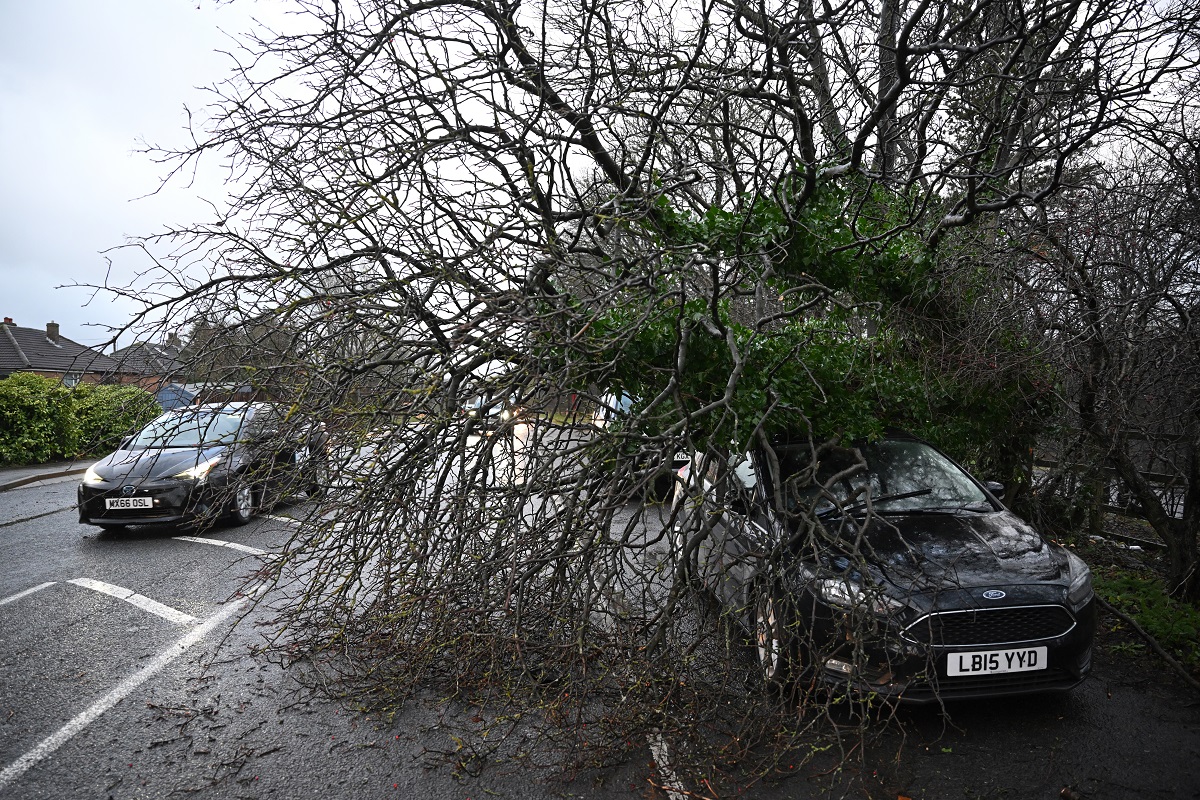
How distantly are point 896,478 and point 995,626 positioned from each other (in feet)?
5.04

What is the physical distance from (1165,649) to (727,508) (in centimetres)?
361

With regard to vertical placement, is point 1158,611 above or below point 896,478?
below

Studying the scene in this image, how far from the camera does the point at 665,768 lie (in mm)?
3703

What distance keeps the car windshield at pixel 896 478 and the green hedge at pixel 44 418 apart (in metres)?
14.5

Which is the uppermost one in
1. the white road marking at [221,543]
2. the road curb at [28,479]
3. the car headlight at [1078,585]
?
the car headlight at [1078,585]

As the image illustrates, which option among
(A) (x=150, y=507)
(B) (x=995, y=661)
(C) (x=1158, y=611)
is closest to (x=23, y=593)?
(A) (x=150, y=507)

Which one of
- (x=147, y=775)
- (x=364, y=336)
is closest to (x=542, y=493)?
(x=364, y=336)

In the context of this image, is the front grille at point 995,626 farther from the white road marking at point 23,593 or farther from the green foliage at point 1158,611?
the white road marking at point 23,593

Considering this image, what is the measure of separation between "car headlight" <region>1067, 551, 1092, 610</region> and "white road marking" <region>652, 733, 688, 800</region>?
7.82 ft

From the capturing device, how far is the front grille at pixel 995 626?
3.96 meters

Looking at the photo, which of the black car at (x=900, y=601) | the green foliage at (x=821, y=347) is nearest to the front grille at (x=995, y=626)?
the black car at (x=900, y=601)

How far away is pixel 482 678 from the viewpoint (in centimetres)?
425

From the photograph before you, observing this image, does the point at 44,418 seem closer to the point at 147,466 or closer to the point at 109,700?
the point at 147,466

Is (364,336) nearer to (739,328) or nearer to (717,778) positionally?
(739,328)
